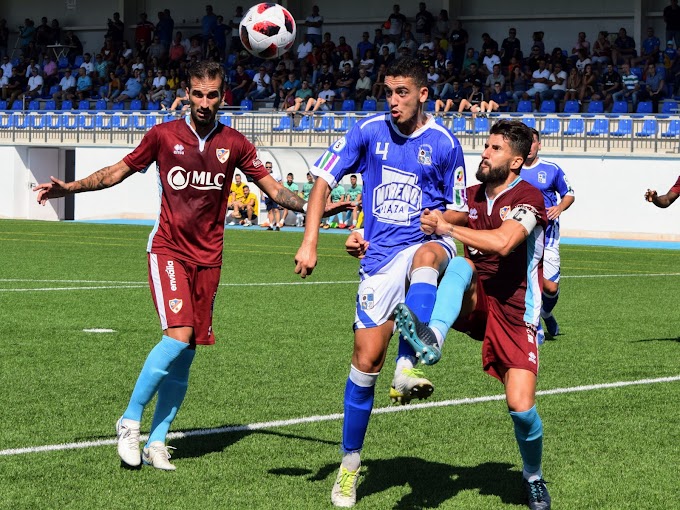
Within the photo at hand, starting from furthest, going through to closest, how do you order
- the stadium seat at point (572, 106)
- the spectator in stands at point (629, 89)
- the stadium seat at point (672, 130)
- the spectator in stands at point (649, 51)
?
the spectator in stands at point (649, 51)
the stadium seat at point (572, 106)
the spectator in stands at point (629, 89)
the stadium seat at point (672, 130)

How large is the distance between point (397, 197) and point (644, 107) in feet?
92.5

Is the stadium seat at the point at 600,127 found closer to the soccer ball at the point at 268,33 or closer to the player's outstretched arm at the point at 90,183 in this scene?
the soccer ball at the point at 268,33

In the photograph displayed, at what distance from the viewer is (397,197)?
606 cm

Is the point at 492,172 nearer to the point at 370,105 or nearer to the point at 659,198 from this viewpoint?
the point at 659,198

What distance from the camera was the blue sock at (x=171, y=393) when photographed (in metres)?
6.63

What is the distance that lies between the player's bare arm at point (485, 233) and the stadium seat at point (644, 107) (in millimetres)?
28419

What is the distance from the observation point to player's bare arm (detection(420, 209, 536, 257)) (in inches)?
213

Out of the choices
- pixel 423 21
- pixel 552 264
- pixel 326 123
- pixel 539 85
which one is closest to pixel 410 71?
pixel 552 264

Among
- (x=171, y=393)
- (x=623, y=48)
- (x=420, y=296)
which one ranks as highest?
(x=623, y=48)

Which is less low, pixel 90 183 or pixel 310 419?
pixel 90 183

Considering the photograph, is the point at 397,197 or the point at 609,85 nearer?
the point at 397,197

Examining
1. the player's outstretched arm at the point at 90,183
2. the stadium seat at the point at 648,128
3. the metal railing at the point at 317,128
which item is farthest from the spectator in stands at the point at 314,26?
the player's outstretched arm at the point at 90,183

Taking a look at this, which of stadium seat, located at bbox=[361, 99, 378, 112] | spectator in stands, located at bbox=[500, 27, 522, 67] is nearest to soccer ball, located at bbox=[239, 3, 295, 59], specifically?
stadium seat, located at bbox=[361, 99, 378, 112]

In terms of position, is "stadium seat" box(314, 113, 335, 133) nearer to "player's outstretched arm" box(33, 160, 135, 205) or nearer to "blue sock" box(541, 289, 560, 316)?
"blue sock" box(541, 289, 560, 316)
